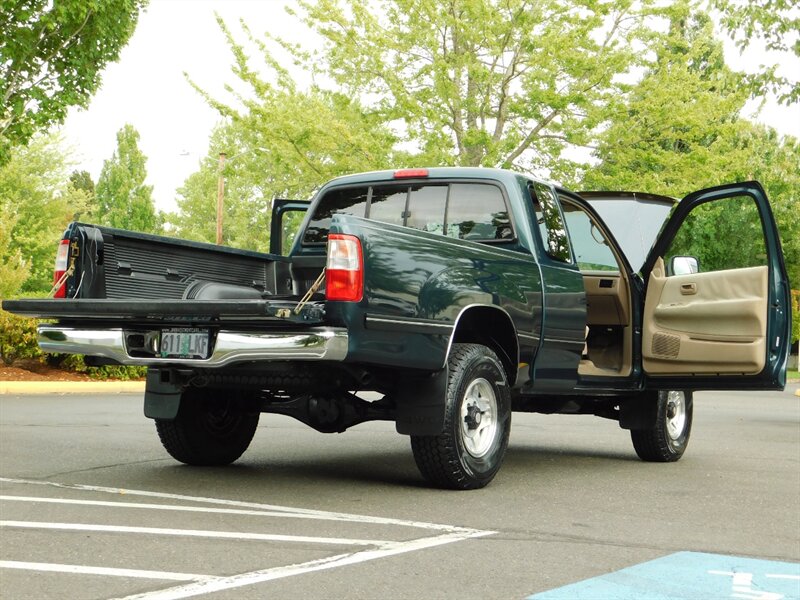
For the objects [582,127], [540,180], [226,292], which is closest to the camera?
[226,292]

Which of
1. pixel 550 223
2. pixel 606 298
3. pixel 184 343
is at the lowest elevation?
pixel 184 343

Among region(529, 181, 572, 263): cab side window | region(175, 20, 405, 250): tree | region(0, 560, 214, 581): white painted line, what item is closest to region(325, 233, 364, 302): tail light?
region(0, 560, 214, 581): white painted line

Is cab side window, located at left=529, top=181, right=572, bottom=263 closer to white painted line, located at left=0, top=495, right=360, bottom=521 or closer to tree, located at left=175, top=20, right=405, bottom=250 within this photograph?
white painted line, located at left=0, top=495, right=360, bottom=521

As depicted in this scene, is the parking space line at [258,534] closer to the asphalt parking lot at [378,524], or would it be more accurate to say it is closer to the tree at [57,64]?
the asphalt parking lot at [378,524]

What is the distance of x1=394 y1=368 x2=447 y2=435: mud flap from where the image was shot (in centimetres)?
666

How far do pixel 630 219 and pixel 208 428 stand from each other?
18.9ft

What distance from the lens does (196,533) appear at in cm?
534

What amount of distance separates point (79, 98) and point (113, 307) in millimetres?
13894

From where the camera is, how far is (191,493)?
675cm

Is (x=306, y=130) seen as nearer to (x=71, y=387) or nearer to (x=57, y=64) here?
(x=57, y=64)

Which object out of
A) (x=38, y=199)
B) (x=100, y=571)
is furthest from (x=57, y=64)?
(x=38, y=199)

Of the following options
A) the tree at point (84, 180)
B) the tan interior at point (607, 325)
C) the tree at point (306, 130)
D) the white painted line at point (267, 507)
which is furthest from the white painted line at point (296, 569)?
the tree at point (84, 180)

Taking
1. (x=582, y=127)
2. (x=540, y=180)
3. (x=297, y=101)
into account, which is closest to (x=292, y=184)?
(x=297, y=101)

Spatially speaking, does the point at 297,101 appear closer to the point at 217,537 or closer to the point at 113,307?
the point at 113,307
